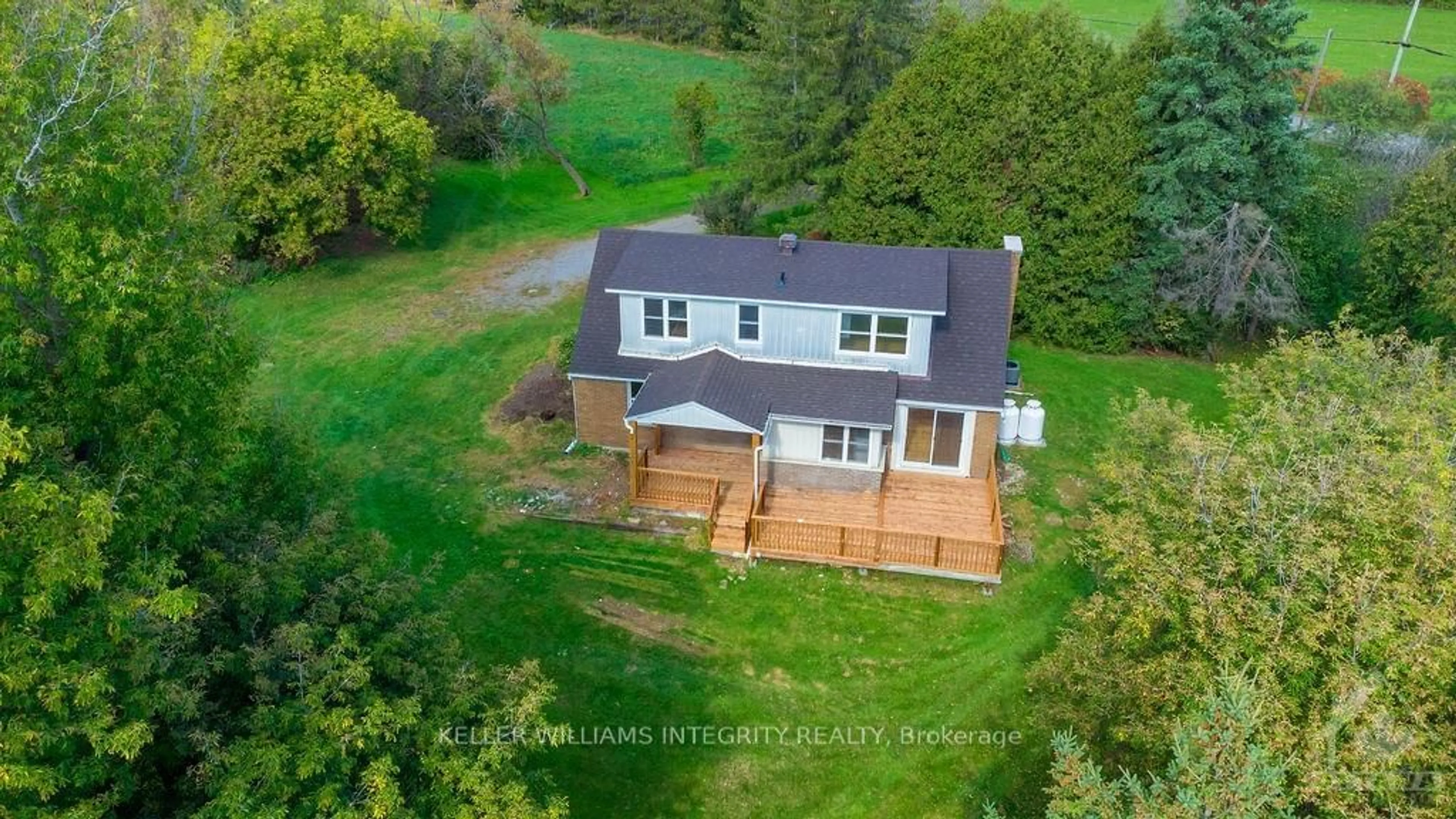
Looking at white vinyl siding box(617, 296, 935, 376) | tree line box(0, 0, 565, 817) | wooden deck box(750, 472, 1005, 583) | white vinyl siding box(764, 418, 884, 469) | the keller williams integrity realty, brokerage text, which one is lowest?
the keller williams integrity realty, brokerage text

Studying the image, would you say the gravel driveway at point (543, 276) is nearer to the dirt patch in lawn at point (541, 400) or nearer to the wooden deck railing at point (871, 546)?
the dirt patch in lawn at point (541, 400)

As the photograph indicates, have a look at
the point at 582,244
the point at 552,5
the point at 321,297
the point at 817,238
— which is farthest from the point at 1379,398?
the point at 552,5

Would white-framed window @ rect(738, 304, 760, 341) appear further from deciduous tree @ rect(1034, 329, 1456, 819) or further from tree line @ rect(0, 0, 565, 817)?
tree line @ rect(0, 0, 565, 817)

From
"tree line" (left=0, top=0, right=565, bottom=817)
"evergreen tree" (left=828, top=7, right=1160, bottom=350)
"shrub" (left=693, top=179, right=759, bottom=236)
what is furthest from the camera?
"shrub" (left=693, top=179, right=759, bottom=236)

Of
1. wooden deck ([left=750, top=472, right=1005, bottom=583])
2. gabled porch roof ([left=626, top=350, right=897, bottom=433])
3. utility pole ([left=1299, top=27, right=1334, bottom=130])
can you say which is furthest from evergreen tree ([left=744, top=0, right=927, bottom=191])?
wooden deck ([left=750, top=472, right=1005, bottom=583])

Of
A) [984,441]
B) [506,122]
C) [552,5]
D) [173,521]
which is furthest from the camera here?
[552,5]

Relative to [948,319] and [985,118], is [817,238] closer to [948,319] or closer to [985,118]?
[985,118]

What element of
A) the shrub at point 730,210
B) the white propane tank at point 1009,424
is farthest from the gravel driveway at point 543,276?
the white propane tank at point 1009,424

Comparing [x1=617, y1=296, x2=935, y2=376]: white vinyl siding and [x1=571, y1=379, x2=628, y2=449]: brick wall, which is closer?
[x1=617, y1=296, x2=935, y2=376]: white vinyl siding
